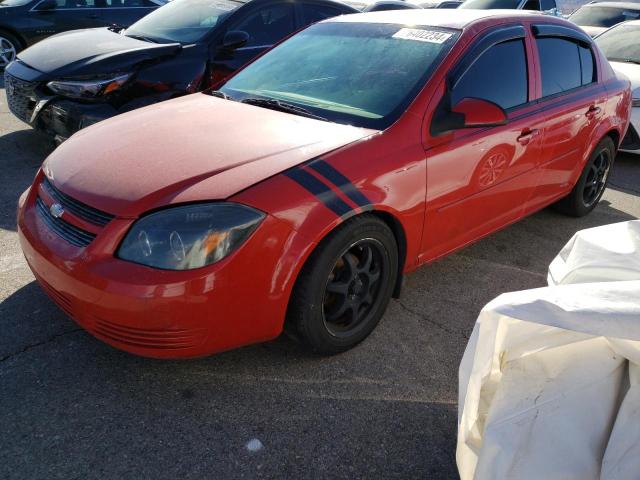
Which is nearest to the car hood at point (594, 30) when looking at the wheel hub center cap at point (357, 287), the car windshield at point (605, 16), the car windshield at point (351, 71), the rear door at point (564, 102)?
the car windshield at point (605, 16)

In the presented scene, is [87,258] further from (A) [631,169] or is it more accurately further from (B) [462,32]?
(A) [631,169]

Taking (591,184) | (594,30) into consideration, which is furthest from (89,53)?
(594,30)

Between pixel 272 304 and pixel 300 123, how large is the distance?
957 millimetres

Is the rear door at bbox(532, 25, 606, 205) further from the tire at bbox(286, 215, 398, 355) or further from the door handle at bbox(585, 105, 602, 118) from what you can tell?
the tire at bbox(286, 215, 398, 355)

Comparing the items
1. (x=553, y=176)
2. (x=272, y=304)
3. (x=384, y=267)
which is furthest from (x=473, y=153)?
(x=272, y=304)

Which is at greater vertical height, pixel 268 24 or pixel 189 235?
pixel 268 24

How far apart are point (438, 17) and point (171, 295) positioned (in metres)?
2.34

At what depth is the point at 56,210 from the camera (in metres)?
2.50

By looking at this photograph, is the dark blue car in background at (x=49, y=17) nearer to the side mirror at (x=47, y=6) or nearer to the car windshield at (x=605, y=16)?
the side mirror at (x=47, y=6)

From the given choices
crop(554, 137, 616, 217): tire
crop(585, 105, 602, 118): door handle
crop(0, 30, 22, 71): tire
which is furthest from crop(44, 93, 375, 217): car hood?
crop(0, 30, 22, 71): tire

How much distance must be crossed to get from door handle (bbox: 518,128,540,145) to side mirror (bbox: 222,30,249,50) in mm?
2885

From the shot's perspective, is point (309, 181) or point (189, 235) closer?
point (189, 235)

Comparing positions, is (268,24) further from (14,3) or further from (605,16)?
(605,16)

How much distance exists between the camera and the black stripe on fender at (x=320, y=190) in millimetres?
2378
